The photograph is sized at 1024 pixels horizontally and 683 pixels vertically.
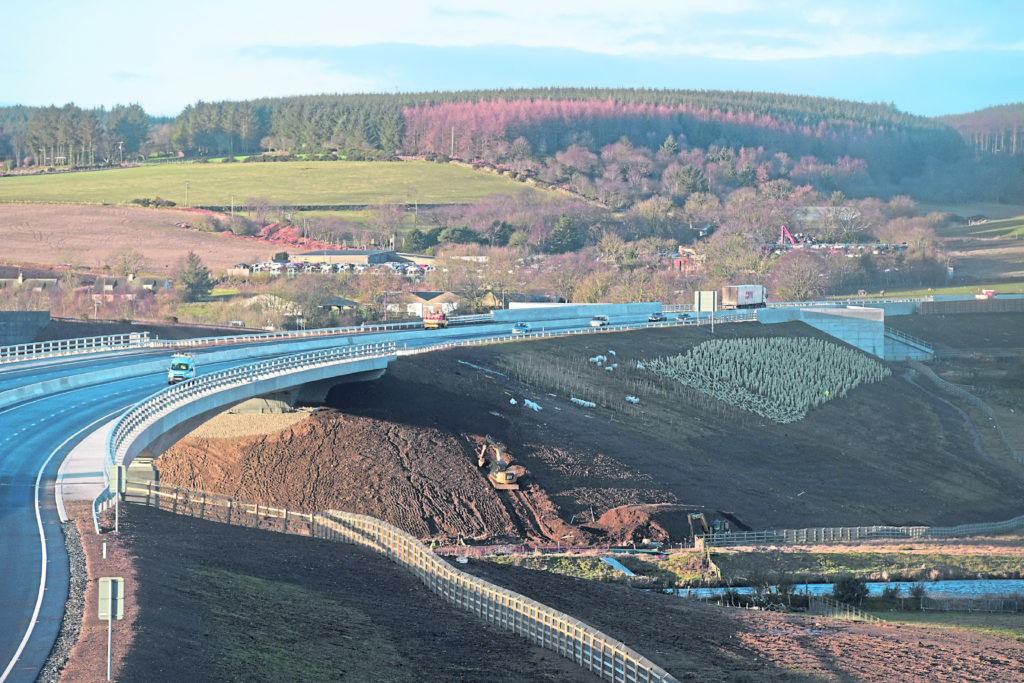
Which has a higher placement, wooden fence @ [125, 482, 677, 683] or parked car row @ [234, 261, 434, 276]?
parked car row @ [234, 261, 434, 276]

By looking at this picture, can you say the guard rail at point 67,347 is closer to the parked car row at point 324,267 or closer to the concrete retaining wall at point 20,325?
the concrete retaining wall at point 20,325

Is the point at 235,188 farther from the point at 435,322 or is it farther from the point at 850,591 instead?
the point at 850,591

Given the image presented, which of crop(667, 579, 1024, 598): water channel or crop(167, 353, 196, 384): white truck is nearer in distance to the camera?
crop(667, 579, 1024, 598): water channel

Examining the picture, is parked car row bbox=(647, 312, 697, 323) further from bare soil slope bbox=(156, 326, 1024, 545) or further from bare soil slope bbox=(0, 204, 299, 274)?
bare soil slope bbox=(0, 204, 299, 274)

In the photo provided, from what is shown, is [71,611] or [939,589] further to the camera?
[939,589]

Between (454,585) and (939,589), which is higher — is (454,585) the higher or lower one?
the higher one

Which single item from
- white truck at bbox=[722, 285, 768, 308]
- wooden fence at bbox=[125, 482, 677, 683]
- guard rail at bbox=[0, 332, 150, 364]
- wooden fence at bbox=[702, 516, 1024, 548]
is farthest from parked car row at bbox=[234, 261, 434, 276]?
wooden fence at bbox=[125, 482, 677, 683]

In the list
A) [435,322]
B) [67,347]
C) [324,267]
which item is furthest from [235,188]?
[67,347]

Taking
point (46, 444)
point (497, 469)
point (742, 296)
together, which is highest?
point (742, 296)
